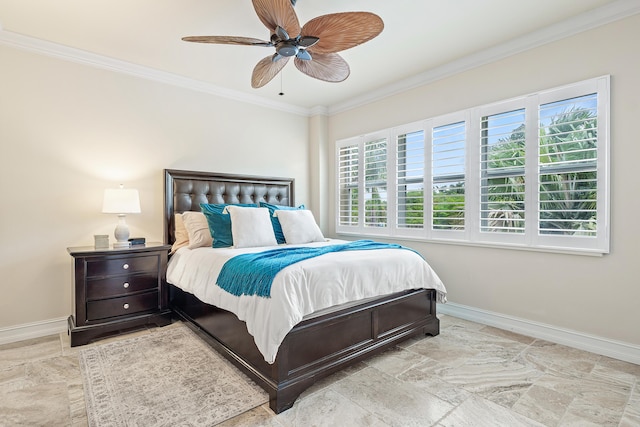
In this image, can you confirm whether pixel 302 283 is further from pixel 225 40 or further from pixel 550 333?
pixel 550 333

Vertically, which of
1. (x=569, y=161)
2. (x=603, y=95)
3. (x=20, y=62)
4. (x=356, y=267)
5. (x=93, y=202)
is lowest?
(x=356, y=267)

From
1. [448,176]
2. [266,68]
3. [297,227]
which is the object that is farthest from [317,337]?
[448,176]

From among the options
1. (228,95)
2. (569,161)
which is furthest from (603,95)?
(228,95)

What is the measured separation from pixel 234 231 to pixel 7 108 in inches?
89.8

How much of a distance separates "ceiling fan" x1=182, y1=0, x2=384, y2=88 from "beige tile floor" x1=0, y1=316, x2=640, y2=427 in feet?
7.60

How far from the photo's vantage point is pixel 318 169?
511cm

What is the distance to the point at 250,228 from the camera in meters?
3.33

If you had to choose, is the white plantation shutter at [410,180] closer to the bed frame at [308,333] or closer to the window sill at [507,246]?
the window sill at [507,246]

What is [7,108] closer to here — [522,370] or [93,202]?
[93,202]

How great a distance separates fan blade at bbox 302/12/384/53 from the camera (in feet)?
6.53

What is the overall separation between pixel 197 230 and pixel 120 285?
33.6 inches

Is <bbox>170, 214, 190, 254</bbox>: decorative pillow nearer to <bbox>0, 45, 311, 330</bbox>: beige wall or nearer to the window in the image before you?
<bbox>0, 45, 311, 330</bbox>: beige wall

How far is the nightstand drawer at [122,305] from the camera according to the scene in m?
2.97

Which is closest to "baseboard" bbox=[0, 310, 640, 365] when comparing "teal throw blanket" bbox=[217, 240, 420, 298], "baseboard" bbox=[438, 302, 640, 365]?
"baseboard" bbox=[438, 302, 640, 365]
